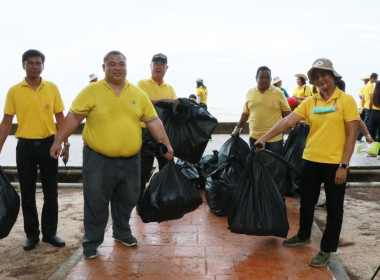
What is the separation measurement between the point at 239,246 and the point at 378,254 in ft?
3.97

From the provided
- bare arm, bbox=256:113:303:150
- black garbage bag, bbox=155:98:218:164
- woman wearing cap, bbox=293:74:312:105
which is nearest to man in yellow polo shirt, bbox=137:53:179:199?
black garbage bag, bbox=155:98:218:164

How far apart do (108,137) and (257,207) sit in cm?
136

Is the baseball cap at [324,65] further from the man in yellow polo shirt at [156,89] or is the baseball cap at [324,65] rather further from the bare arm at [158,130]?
the man in yellow polo shirt at [156,89]

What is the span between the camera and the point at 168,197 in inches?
153

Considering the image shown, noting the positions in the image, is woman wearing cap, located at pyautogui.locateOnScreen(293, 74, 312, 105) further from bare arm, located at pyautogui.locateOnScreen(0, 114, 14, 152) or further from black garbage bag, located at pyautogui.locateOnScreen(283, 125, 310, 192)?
bare arm, located at pyautogui.locateOnScreen(0, 114, 14, 152)

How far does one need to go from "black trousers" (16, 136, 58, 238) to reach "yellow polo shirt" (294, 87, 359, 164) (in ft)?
7.32

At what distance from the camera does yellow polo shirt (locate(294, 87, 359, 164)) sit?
343 cm

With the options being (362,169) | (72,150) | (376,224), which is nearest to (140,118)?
(376,224)

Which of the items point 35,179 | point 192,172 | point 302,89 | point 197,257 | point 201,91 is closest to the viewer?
point 197,257

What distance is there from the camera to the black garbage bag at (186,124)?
4719mm

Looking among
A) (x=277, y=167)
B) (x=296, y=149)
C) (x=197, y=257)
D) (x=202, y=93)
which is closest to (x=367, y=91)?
(x=202, y=93)

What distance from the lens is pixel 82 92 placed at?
11.6 feet

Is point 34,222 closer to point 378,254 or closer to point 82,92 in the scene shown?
point 82,92

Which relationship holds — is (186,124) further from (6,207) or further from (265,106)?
(6,207)
